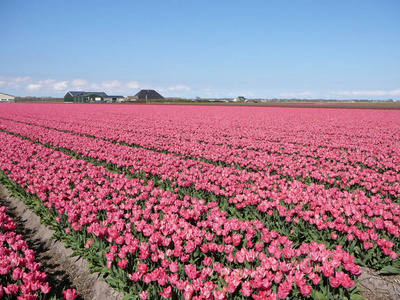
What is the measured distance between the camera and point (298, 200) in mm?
5852

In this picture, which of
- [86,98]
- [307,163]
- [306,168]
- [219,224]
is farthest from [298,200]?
[86,98]

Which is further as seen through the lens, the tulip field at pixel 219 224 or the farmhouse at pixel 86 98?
the farmhouse at pixel 86 98

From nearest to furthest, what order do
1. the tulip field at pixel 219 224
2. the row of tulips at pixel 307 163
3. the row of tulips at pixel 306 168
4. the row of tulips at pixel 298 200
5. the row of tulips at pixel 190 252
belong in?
1. the row of tulips at pixel 190 252
2. the tulip field at pixel 219 224
3. the row of tulips at pixel 298 200
4. the row of tulips at pixel 306 168
5. the row of tulips at pixel 307 163

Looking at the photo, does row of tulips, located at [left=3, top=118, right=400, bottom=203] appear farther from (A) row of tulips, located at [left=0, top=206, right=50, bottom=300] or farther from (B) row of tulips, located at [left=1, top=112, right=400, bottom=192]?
(A) row of tulips, located at [left=0, top=206, right=50, bottom=300]

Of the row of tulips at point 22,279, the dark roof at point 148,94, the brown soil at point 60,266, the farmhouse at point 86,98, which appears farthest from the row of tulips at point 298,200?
the dark roof at point 148,94

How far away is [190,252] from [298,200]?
3.01m

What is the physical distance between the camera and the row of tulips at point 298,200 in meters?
4.56

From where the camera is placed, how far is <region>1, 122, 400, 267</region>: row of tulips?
4.56 meters

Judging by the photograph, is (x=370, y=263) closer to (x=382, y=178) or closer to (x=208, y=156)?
(x=382, y=178)

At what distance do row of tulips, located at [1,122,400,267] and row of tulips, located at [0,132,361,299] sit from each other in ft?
1.89

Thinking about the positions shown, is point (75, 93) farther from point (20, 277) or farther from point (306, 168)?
point (20, 277)

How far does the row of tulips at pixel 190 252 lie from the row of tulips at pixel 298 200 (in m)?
0.58

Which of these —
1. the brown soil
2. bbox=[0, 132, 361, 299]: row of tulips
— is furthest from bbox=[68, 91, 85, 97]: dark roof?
the brown soil

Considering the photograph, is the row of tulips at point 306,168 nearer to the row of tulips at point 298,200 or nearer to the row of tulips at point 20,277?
the row of tulips at point 298,200
